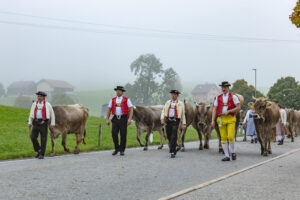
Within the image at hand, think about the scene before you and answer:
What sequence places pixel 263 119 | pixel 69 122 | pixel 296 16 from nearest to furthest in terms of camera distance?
pixel 296 16
pixel 69 122
pixel 263 119

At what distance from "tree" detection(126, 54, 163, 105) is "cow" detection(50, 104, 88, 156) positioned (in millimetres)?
83883

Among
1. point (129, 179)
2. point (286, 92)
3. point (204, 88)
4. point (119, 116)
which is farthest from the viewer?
point (204, 88)

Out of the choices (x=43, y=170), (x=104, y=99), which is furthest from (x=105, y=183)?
(x=104, y=99)

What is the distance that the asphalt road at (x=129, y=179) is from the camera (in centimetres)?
648

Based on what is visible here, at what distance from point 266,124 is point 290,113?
39.3 feet

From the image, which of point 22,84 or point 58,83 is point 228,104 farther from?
point 22,84

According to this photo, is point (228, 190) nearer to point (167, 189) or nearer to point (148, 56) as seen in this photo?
point (167, 189)

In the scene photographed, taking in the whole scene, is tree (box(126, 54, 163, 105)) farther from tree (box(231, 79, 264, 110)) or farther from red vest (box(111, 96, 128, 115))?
red vest (box(111, 96, 128, 115))

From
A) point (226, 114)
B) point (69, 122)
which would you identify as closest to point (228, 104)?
point (226, 114)

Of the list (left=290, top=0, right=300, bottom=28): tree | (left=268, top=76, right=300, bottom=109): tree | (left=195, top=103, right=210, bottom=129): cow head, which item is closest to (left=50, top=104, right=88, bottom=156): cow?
(left=195, top=103, right=210, bottom=129): cow head

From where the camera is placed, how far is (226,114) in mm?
11820

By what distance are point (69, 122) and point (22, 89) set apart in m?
178

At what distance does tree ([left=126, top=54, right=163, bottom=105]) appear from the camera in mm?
99375

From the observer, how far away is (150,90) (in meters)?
100
